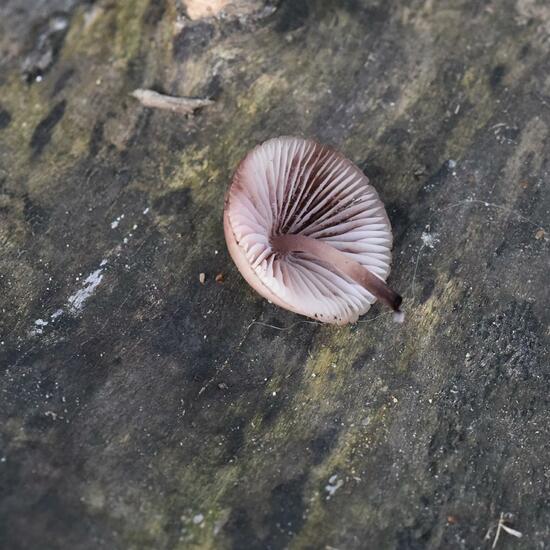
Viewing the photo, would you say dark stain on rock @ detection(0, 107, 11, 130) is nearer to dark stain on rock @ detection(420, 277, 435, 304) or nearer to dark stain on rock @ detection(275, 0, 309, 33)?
dark stain on rock @ detection(275, 0, 309, 33)

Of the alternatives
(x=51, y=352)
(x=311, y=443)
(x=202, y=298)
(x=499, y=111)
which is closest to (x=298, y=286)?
(x=202, y=298)

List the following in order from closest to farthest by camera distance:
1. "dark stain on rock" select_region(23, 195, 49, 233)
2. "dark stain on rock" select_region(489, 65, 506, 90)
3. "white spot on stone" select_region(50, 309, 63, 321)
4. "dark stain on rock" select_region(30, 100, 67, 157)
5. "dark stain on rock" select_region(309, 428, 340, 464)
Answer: "dark stain on rock" select_region(309, 428, 340, 464)
"white spot on stone" select_region(50, 309, 63, 321)
"dark stain on rock" select_region(23, 195, 49, 233)
"dark stain on rock" select_region(30, 100, 67, 157)
"dark stain on rock" select_region(489, 65, 506, 90)

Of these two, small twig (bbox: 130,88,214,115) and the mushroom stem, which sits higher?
small twig (bbox: 130,88,214,115)

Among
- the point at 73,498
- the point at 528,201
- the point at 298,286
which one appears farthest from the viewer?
the point at 528,201

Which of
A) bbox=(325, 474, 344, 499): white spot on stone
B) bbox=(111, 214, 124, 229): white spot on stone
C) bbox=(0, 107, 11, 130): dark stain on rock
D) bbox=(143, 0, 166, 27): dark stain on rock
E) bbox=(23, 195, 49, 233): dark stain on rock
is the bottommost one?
bbox=(325, 474, 344, 499): white spot on stone

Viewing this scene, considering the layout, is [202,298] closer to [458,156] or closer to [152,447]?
[152,447]

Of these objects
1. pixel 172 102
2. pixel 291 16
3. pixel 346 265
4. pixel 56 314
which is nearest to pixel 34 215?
pixel 56 314

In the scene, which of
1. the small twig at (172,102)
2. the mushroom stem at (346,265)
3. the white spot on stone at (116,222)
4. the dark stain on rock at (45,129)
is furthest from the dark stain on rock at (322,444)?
the dark stain on rock at (45,129)

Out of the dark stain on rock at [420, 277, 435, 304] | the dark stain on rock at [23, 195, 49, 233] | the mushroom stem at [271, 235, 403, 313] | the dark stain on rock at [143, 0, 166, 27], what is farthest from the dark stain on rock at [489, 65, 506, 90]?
the dark stain on rock at [23, 195, 49, 233]
